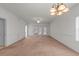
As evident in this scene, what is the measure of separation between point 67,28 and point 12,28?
3.89 feet

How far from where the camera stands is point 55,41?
112 inches

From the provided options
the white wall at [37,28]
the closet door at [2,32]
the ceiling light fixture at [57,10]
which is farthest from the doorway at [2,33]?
the ceiling light fixture at [57,10]

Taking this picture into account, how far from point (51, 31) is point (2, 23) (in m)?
1.09

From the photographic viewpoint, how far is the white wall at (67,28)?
7.89 ft

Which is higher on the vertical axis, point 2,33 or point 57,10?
point 57,10

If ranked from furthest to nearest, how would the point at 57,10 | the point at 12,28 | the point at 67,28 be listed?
the point at 12,28 → the point at 67,28 → the point at 57,10

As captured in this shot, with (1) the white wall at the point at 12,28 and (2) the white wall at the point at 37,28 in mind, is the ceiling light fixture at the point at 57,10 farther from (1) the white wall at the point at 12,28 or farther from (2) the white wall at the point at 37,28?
(1) the white wall at the point at 12,28

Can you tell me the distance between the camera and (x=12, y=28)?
270 centimetres

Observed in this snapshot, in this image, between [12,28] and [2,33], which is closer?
[2,33]

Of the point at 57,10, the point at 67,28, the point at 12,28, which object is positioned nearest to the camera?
the point at 57,10

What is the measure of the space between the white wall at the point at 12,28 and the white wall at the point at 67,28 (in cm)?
76

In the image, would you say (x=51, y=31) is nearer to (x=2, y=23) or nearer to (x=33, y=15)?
(x=33, y=15)

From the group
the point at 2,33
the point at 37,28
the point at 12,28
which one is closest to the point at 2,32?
the point at 2,33

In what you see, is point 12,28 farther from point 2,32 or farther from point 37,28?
point 37,28
